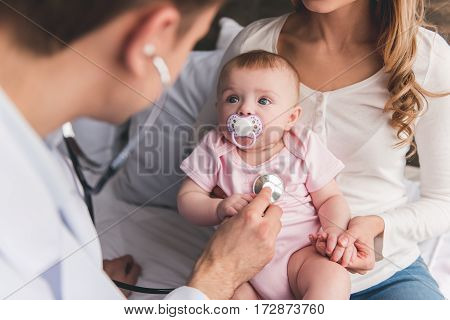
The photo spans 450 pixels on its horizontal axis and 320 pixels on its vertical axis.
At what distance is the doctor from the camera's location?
44cm

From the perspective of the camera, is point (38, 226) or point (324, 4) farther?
point (324, 4)

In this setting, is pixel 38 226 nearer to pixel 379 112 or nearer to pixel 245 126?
pixel 245 126

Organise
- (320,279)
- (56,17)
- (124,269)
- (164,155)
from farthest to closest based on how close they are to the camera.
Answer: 1. (164,155)
2. (124,269)
3. (320,279)
4. (56,17)

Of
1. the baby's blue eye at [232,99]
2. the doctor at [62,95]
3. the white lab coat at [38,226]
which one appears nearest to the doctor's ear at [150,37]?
the doctor at [62,95]

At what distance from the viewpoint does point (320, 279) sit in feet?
2.03

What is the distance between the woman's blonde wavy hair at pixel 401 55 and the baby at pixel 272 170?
0.09 metres

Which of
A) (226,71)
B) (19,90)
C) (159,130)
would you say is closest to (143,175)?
(159,130)

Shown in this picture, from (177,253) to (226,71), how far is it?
0.25m

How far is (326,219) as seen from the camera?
67 cm

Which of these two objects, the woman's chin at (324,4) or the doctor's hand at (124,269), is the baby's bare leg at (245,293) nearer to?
the doctor's hand at (124,269)

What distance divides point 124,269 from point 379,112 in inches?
13.8

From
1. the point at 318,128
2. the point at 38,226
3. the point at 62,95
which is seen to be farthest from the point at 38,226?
the point at 318,128

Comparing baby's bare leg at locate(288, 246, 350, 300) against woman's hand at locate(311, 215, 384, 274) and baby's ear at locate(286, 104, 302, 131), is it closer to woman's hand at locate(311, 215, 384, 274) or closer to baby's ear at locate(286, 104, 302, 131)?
woman's hand at locate(311, 215, 384, 274)

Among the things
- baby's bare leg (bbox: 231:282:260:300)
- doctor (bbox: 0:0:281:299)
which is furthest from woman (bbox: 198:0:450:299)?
doctor (bbox: 0:0:281:299)
